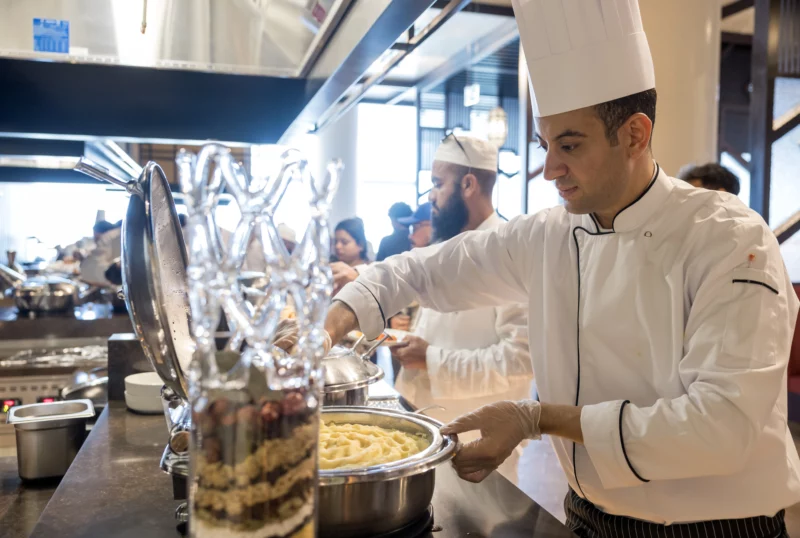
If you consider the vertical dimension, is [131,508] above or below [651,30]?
below

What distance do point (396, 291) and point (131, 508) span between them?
0.89 m

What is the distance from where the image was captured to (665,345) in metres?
1.41

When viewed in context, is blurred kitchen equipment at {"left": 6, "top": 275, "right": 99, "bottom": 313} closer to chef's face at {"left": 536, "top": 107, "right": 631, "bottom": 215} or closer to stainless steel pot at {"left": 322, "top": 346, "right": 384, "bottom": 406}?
stainless steel pot at {"left": 322, "top": 346, "right": 384, "bottom": 406}

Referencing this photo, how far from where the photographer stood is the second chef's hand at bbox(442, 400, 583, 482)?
1.21 metres

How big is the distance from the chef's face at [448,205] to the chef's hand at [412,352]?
525 mm

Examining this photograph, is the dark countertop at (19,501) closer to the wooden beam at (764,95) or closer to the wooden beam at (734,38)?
the wooden beam at (764,95)

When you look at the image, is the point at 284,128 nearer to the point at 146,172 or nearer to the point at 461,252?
the point at 461,252

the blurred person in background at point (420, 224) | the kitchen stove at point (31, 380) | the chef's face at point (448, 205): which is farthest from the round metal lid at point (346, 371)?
the blurred person in background at point (420, 224)

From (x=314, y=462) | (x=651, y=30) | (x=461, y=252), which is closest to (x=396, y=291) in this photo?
(x=461, y=252)

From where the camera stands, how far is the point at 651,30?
392 centimetres

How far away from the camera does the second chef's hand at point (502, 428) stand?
121 centimetres

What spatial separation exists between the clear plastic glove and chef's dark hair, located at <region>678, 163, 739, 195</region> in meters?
2.23

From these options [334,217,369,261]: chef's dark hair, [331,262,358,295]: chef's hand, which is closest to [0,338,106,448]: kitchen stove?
[331,262,358,295]: chef's hand

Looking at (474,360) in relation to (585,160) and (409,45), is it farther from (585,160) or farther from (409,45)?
(409,45)
